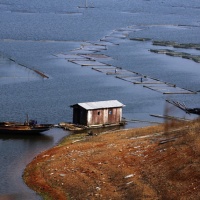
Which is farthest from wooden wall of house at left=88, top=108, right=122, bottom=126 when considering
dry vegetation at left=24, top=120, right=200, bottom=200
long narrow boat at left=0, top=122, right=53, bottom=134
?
dry vegetation at left=24, top=120, right=200, bottom=200

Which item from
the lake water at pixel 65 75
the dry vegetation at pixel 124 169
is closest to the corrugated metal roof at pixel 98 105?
the lake water at pixel 65 75

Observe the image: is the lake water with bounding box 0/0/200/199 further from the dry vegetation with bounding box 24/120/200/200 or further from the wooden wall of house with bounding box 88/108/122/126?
the wooden wall of house with bounding box 88/108/122/126

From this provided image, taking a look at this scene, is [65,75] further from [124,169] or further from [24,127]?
[124,169]

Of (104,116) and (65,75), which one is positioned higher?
(104,116)

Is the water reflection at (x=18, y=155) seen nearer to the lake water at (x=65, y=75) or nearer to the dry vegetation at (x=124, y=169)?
the lake water at (x=65, y=75)

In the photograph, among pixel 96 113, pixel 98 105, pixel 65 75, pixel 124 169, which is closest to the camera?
pixel 124 169

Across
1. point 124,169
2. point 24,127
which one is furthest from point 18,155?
point 124,169
